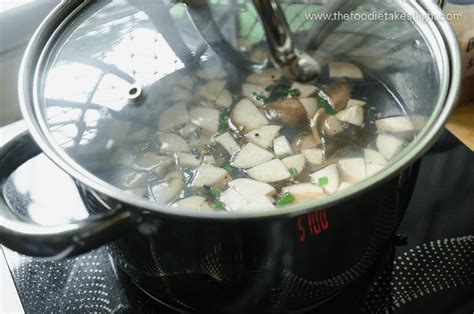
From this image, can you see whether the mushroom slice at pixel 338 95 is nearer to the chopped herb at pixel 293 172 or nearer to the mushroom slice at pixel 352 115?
the mushroom slice at pixel 352 115

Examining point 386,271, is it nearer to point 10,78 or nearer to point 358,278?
point 358,278

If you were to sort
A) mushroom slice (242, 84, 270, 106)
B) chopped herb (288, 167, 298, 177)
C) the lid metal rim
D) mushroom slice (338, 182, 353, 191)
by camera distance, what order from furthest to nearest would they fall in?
mushroom slice (242, 84, 270, 106) → chopped herb (288, 167, 298, 177) → mushroom slice (338, 182, 353, 191) → the lid metal rim

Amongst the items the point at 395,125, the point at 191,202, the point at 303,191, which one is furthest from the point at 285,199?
the point at 395,125

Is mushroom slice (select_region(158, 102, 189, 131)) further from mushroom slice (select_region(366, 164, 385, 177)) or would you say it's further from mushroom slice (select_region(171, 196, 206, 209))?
mushroom slice (select_region(366, 164, 385, 177))

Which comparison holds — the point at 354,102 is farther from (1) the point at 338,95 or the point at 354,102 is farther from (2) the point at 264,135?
(2) the point at 264,135

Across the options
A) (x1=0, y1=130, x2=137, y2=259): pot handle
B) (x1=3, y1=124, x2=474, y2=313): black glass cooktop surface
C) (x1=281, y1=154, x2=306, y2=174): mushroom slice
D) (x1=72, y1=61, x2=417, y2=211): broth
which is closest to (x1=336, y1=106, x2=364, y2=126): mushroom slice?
(x1=72, y1=61, x2=417, y2=211): broth

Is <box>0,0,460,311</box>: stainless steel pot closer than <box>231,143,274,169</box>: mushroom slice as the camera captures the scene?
Yes
